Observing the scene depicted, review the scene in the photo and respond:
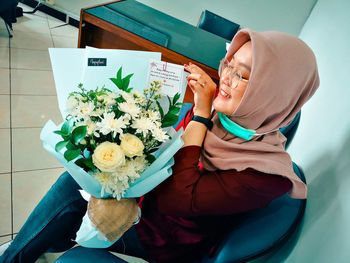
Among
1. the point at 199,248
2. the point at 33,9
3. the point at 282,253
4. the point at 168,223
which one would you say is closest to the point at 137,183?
the point at 168,223

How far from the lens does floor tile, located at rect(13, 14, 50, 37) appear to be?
363cm

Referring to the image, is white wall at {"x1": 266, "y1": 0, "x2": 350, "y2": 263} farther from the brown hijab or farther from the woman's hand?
the woman's hand

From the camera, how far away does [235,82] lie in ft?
2.85

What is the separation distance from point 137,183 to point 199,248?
506 millimetres

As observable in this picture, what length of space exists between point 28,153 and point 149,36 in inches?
56.8

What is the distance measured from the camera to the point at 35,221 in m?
0.95

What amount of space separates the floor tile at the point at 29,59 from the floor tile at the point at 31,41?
0.15m

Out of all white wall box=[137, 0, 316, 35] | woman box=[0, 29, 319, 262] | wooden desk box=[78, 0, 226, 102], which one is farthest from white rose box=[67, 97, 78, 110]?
white wall box=[137, 0, 316, 35]

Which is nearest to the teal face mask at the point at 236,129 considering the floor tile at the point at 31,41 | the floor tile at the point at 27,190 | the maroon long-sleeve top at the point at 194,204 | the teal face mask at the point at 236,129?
the teal face mask at the point at 236,129

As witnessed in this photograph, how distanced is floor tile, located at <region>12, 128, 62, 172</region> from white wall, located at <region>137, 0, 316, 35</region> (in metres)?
3.35

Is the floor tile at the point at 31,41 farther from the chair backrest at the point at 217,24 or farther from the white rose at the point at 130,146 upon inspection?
the white rose at the point at 130,146

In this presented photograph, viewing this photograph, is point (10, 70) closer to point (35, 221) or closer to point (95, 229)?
point (35, 221)

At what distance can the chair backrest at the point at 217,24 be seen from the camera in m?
3.02

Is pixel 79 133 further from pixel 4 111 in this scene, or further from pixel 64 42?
pixel 64 42
